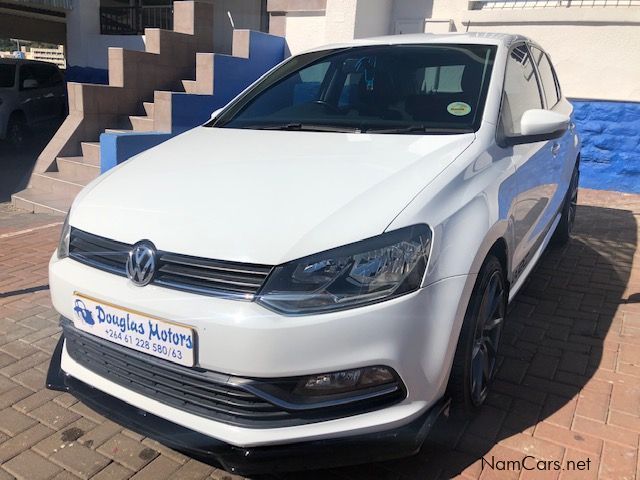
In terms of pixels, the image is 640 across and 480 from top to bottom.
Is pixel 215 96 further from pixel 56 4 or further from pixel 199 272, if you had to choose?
pixel 199 272

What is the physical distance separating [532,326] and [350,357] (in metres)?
2.20

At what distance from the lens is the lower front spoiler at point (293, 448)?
189 cm

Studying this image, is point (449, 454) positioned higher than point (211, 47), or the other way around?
point (211, 47)

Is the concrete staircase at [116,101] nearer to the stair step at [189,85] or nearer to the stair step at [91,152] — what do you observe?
the stair step at [91,152]

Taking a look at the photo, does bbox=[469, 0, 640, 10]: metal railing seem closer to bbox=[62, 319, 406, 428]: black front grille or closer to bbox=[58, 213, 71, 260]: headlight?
bbox=[58, 213, 71, 260]: headlight

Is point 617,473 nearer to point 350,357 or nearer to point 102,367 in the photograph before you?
point 350,357

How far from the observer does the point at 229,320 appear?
5.98 ft

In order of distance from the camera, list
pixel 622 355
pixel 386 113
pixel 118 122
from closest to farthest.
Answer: pixel 386 113
pixel 622 355
pixel 118 122

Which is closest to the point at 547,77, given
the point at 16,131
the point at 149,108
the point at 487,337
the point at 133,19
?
the point at 487,337

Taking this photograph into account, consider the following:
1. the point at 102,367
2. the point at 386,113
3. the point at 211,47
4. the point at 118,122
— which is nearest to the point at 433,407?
the point at 102,367

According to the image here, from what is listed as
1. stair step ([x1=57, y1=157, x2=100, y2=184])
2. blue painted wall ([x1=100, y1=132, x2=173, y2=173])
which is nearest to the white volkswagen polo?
blue painted wall ([x1=100, y1=132, x2=173, y2=173])

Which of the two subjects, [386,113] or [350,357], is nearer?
[350,357]

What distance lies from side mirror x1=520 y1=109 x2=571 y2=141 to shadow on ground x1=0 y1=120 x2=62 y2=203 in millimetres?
6776

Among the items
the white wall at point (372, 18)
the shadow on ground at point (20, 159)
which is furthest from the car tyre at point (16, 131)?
the white wall at point (372, 18)
